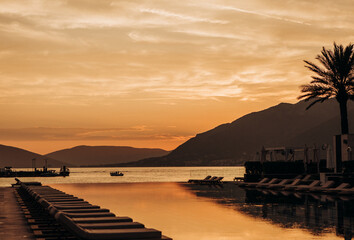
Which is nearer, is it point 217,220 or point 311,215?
point 217,220

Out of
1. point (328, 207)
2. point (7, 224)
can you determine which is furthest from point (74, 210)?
point (328, 207)

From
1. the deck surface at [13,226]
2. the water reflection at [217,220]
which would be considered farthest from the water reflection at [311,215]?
the deck surface at [13,226]

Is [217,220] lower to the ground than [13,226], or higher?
lower

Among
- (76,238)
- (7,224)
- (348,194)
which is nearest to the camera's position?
(76,238)

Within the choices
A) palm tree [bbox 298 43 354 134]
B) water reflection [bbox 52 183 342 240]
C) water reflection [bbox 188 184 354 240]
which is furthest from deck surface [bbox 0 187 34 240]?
palm tree [bbox 298 43 354 134]

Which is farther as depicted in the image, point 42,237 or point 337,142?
point 337,142

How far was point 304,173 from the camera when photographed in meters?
61.8

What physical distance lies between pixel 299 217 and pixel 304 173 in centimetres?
3657

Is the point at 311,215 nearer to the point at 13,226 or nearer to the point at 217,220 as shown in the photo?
the point at 217,220

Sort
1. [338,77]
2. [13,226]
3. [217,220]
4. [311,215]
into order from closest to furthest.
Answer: [13,226] → [217,220] → [311,215] → [338,77]

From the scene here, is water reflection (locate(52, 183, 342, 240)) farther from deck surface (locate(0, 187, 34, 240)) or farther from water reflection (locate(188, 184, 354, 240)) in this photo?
deck surface (locate(0, 187, 34, 240))

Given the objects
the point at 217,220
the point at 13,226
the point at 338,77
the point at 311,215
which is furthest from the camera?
the point at 338,77

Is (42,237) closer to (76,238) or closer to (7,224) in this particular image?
(76,238)

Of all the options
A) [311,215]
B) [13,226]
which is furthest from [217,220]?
[13,226]
